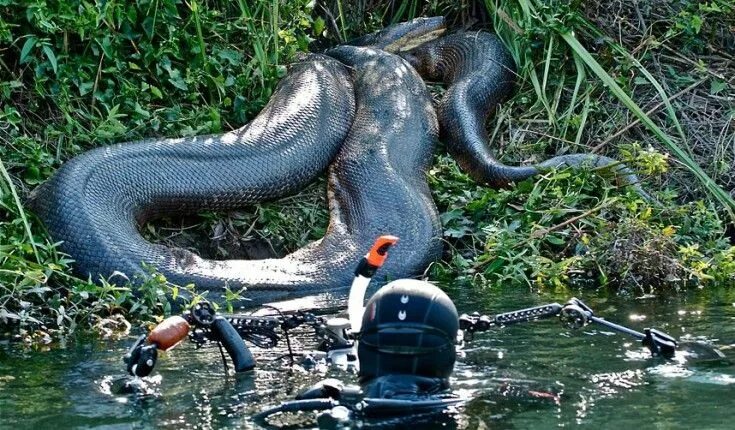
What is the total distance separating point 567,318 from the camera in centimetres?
607

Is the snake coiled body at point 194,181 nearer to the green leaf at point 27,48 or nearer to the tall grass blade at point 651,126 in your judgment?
the green leaf at point 27,48

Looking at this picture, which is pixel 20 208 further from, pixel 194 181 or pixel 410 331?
pixel 410 331

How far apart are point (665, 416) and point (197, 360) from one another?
228 centimetres

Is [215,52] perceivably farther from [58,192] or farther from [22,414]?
[22,414]

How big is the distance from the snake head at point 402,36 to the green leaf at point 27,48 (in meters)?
3.43

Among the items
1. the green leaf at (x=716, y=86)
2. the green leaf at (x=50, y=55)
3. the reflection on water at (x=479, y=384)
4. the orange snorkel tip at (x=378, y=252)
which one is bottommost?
the reflection on water at (x=479, y=384)

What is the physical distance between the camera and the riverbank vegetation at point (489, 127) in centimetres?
814

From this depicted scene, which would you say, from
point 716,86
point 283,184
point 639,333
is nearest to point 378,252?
point 639,333

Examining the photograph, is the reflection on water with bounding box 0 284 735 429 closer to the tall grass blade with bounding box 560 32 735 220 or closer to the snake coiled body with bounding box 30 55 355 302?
the snake coiled body with bounding box 30 55 355 302

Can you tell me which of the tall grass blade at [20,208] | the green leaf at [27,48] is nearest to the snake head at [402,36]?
the green leaf at [27,48]

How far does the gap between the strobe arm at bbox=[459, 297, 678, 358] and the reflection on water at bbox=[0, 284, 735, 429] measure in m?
0.07

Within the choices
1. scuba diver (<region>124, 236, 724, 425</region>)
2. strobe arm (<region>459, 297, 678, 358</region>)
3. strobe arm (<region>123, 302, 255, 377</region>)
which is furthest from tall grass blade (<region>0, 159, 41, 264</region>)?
strobe arm (<region>459, 297, 678, 358</region>)

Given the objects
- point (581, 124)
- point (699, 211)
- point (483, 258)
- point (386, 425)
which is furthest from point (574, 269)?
point (386, 425)

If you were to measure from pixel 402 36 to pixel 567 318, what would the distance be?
237 inches
